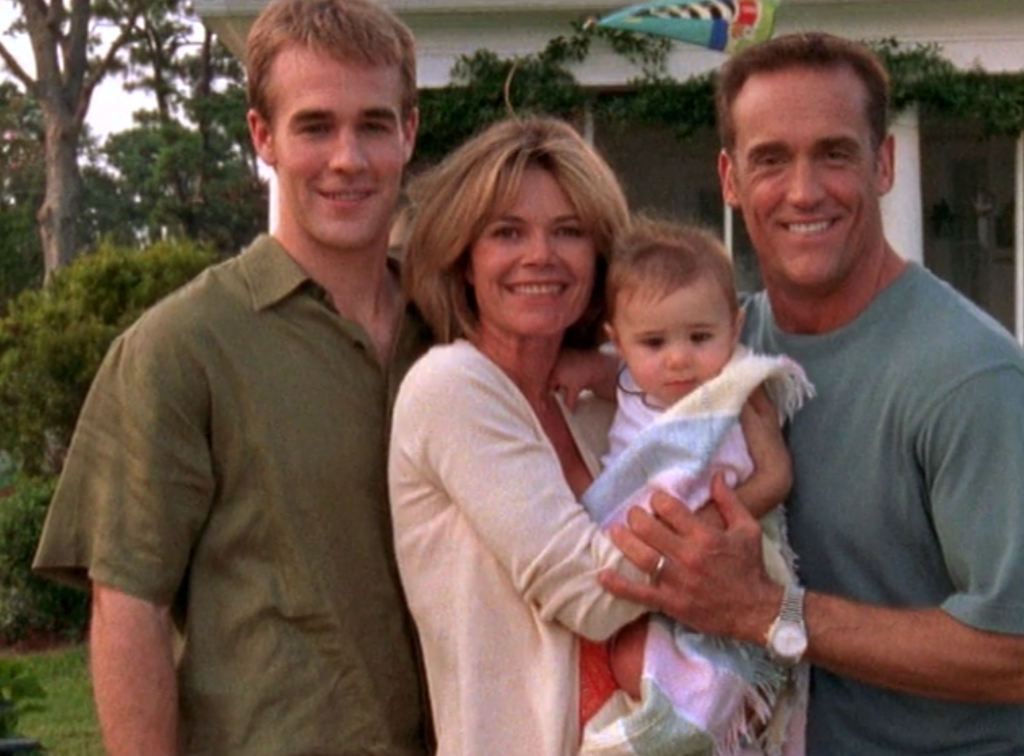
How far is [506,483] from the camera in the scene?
2945 millimetres

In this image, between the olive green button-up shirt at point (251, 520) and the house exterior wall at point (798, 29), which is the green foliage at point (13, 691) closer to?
the olive green button-up shirt at point (251, 520)

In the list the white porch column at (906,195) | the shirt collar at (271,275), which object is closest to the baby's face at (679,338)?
the shirt collar at (271,275)

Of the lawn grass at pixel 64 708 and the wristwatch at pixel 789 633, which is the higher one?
the wristwatch at pixel 789 633

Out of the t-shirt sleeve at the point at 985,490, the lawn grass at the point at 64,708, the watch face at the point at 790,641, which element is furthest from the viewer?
the lawn grass at the point at 64,708

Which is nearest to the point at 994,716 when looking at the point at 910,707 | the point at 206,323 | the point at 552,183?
the point at 910,707

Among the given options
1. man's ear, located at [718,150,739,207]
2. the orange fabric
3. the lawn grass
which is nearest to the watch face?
the orange fabric

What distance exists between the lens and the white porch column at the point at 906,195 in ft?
37.8

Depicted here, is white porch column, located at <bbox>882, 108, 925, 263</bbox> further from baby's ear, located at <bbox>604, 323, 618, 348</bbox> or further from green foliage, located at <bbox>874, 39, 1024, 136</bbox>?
baby's ear, located at <bbox>604, 323, 618, 348</bbox>

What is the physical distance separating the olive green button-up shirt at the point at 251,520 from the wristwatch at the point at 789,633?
2.29ft

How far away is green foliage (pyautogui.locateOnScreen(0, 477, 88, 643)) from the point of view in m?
11.3

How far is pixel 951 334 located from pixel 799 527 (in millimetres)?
447

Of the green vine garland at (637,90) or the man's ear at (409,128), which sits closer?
the man's ear at (409,128)

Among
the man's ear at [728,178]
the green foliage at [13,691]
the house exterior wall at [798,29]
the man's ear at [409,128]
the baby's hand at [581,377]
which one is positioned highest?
the house exterior wall at [798,29]

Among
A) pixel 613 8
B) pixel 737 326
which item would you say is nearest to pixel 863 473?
pixel 737 326
